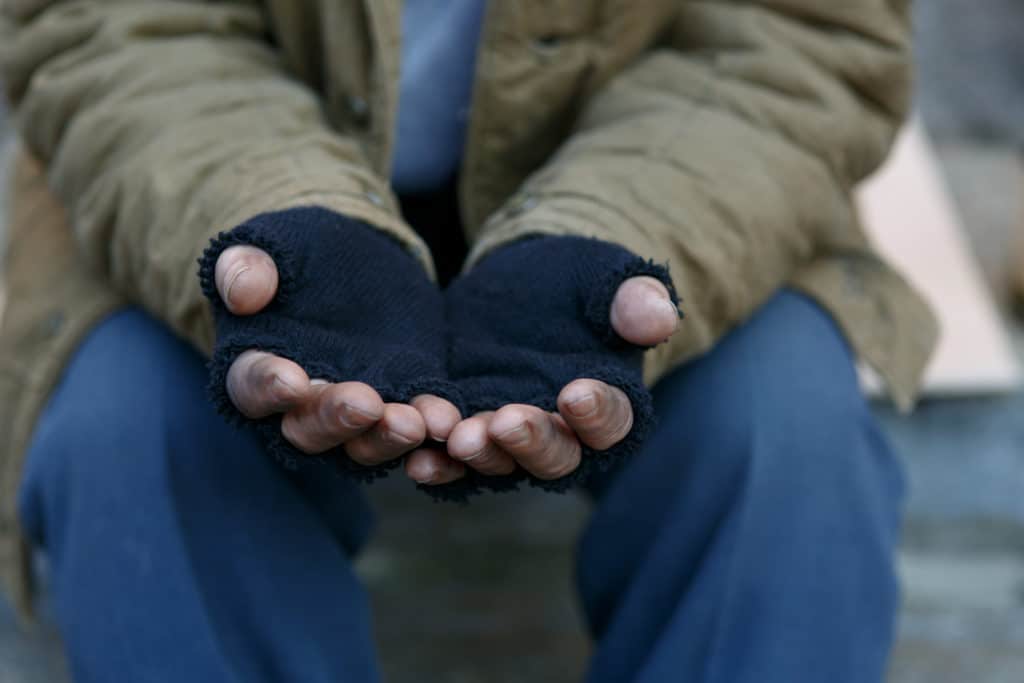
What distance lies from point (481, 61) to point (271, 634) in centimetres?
44

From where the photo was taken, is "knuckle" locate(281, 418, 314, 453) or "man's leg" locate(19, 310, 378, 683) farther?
"man's leg" locate(19, 310, 378, 683)

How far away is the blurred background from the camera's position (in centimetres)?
122

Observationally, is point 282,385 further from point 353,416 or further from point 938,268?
point 938,268

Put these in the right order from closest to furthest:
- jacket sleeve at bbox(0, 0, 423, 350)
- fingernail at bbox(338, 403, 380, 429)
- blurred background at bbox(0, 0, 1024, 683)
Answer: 1. fingernail at bbox(338, 403, 380, 429)
2. jacket sleeve at bbox(0, 0, 423, 350)
3. blurred background at bbox(0, 0, 1024, 683)

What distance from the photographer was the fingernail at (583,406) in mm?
619

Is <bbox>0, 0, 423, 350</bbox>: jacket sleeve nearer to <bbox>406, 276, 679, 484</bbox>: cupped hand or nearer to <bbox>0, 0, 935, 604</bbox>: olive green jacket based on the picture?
<bbox>0, 0, 935, 604</bbox>: olive green jacket

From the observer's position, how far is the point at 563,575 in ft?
4.28

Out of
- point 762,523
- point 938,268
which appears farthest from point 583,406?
point 938,268

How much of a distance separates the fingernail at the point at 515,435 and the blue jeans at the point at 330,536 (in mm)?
248

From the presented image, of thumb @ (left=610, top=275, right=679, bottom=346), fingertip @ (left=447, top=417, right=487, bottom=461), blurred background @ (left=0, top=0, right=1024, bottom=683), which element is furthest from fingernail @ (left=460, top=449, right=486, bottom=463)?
blurred background @ (left=0, top=0, right=1024, bottom=683)

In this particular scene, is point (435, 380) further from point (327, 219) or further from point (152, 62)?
point (152, 62)

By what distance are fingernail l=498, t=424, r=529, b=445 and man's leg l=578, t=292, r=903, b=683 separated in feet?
0.81

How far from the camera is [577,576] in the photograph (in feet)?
3.12

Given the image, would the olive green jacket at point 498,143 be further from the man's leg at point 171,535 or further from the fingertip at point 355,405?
the fingertip at point 355,405
